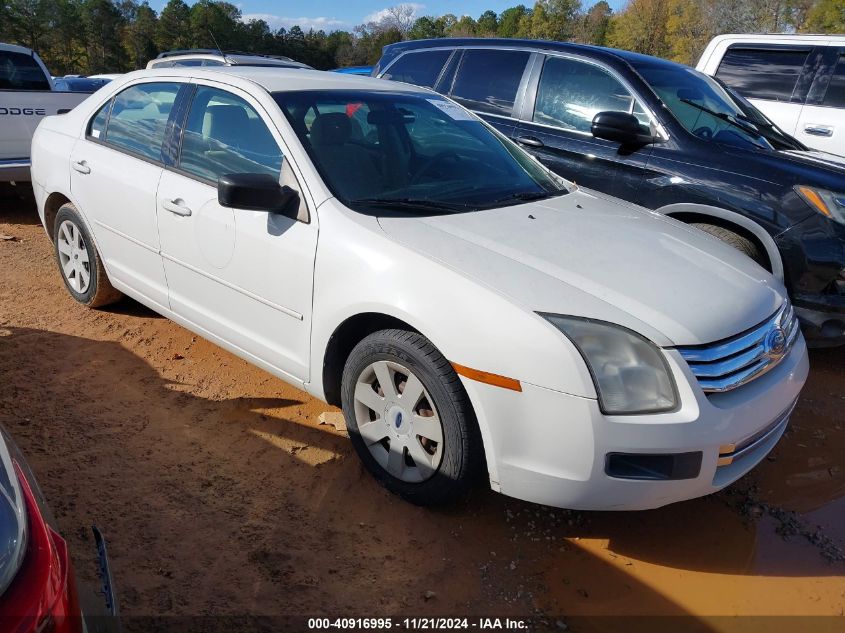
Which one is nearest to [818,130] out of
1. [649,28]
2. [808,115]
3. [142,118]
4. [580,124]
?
[808,115]

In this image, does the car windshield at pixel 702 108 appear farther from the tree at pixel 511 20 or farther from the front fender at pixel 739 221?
the tree at pixel 511 20

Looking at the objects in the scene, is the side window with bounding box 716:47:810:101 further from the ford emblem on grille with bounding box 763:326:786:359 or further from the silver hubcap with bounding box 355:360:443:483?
the silver hubcap with bounding box 355:360:443:483

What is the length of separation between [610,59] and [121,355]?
396 centimetres

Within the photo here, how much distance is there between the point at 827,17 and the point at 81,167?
2936 cm

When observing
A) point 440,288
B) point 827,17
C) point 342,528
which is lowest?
point 342,528

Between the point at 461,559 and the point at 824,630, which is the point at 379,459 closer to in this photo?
the point at 461,559

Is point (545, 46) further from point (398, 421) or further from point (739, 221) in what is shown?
point (398, 421)

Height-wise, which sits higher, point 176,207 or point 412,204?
point 412,204

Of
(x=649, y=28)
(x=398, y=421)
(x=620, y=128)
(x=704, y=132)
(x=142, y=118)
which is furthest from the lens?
(x=649, y=28)

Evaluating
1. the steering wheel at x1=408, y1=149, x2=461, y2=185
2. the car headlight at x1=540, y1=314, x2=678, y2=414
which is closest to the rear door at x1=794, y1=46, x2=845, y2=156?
the steering wheel at x1=408, y1=149, x2=461, y2=185

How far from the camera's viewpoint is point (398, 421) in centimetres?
284

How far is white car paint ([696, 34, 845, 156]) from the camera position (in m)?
6.30

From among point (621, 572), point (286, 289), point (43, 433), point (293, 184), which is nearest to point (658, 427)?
point (621, 572)

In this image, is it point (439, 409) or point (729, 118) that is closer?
point (439, 409)
